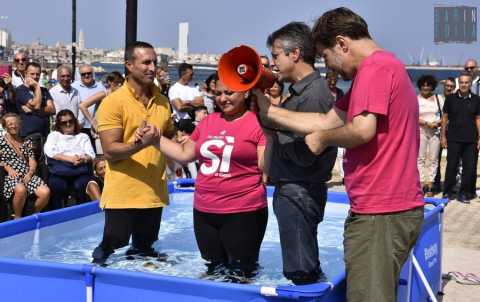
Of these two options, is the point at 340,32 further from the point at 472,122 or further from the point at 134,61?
the point at 472,122

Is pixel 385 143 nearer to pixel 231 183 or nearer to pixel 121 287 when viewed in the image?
pixel 231 183

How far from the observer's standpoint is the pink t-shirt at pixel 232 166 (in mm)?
4023

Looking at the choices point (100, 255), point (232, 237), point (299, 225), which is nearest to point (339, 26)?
point (299, 225)

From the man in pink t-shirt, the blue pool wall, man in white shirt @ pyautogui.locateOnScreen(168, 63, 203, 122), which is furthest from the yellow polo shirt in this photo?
man in white shirt @ pyautogui.locateOnScreen(168, 63, 203, 122)

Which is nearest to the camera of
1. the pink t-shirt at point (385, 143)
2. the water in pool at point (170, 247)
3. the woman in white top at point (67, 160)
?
the pink t-shirt at point (385, 143)

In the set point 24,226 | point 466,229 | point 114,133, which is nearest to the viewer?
point 114,133

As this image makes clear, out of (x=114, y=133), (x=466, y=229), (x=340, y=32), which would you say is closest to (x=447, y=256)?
(x=466, y=229)

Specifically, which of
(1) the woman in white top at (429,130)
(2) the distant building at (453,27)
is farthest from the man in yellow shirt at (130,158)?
(2) the distant building at (453,27)

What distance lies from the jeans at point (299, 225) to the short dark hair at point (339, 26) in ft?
2.62

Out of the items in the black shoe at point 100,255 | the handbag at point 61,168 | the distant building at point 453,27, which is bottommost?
the black shoe at point 100,255

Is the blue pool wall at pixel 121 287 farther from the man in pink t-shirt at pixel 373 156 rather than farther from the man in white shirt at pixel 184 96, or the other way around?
the man in white shirt at pixel 184 96

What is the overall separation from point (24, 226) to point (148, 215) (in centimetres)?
114

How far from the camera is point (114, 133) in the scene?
4191mm

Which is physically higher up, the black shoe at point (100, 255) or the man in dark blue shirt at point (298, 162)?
the man in dark blue shirt at point (298, 162)
